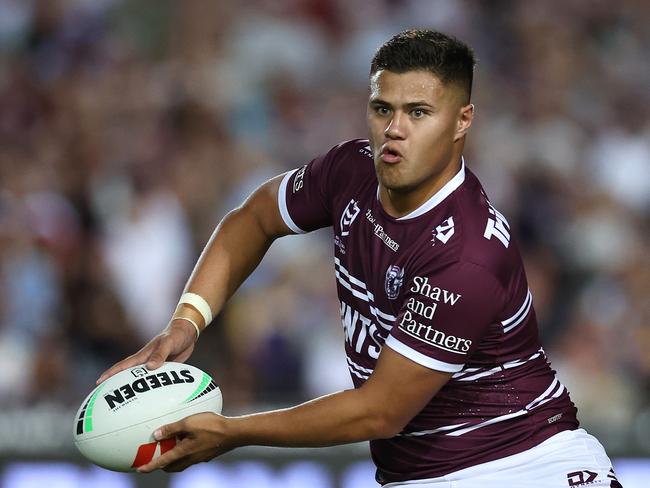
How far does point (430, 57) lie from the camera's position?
4.20 metres

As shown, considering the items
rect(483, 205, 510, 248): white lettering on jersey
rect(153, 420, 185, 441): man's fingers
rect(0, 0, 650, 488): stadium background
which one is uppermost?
rect(0, 0, 650, 488): stadium background

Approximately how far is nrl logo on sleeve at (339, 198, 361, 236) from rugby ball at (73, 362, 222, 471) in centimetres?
83

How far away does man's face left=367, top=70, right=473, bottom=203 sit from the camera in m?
4.17

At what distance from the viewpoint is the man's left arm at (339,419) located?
4.10 m

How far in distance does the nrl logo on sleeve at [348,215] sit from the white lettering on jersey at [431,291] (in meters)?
0.55

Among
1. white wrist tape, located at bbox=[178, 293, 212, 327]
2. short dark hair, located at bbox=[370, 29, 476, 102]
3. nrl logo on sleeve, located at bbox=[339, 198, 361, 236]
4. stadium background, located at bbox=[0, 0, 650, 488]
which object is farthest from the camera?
stadium background, located at bbox=[0, 0, 650, 488]

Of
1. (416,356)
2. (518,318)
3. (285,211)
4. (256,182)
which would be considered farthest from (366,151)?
(256,182)

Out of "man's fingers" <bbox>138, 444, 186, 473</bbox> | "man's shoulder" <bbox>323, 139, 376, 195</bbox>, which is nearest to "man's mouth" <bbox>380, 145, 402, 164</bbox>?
"man's shoulder" <bbox>323, 139, 376, 195</bbox>

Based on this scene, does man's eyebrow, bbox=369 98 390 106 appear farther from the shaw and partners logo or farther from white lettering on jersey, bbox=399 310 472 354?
white lettering on jersey, bbox=399 310 472 354

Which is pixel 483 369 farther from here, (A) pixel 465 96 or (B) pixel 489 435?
(A) pixel 465 96

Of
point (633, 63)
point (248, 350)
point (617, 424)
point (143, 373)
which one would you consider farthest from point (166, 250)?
point (633, 63)

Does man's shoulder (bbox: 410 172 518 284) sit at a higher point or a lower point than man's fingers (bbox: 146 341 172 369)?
higher

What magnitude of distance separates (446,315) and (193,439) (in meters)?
0.99

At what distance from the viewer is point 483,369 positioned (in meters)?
4.43
